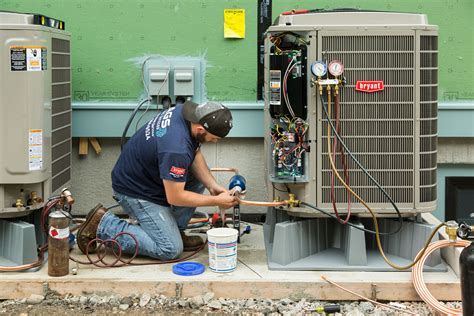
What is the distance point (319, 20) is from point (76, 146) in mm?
2201

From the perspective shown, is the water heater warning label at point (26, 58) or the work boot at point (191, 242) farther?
the work boot at point (191, 242)

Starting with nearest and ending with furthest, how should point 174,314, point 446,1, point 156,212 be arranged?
point 174,314 < point 156,212 < point 446,1

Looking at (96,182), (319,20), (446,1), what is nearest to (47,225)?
(96,182)

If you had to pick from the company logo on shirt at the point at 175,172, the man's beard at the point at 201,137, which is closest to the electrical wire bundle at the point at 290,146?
the man's beard at the point at 201,137

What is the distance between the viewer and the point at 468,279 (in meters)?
3.52

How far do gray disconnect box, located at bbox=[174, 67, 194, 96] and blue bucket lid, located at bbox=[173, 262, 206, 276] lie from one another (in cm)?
145

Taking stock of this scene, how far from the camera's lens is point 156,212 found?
4.80m

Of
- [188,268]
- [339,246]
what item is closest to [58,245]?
[188,268]

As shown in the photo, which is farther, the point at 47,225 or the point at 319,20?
the point at 47,225

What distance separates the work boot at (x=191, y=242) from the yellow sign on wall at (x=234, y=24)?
1531 millimetres

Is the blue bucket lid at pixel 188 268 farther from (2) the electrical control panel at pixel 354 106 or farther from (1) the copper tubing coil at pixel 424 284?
(1) the copper tubing coil at pixel 424 284

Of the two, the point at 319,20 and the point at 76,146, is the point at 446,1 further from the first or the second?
the point at 76,146

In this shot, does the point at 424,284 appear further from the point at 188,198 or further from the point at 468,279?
the point at 188,198

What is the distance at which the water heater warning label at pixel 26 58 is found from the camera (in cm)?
444
